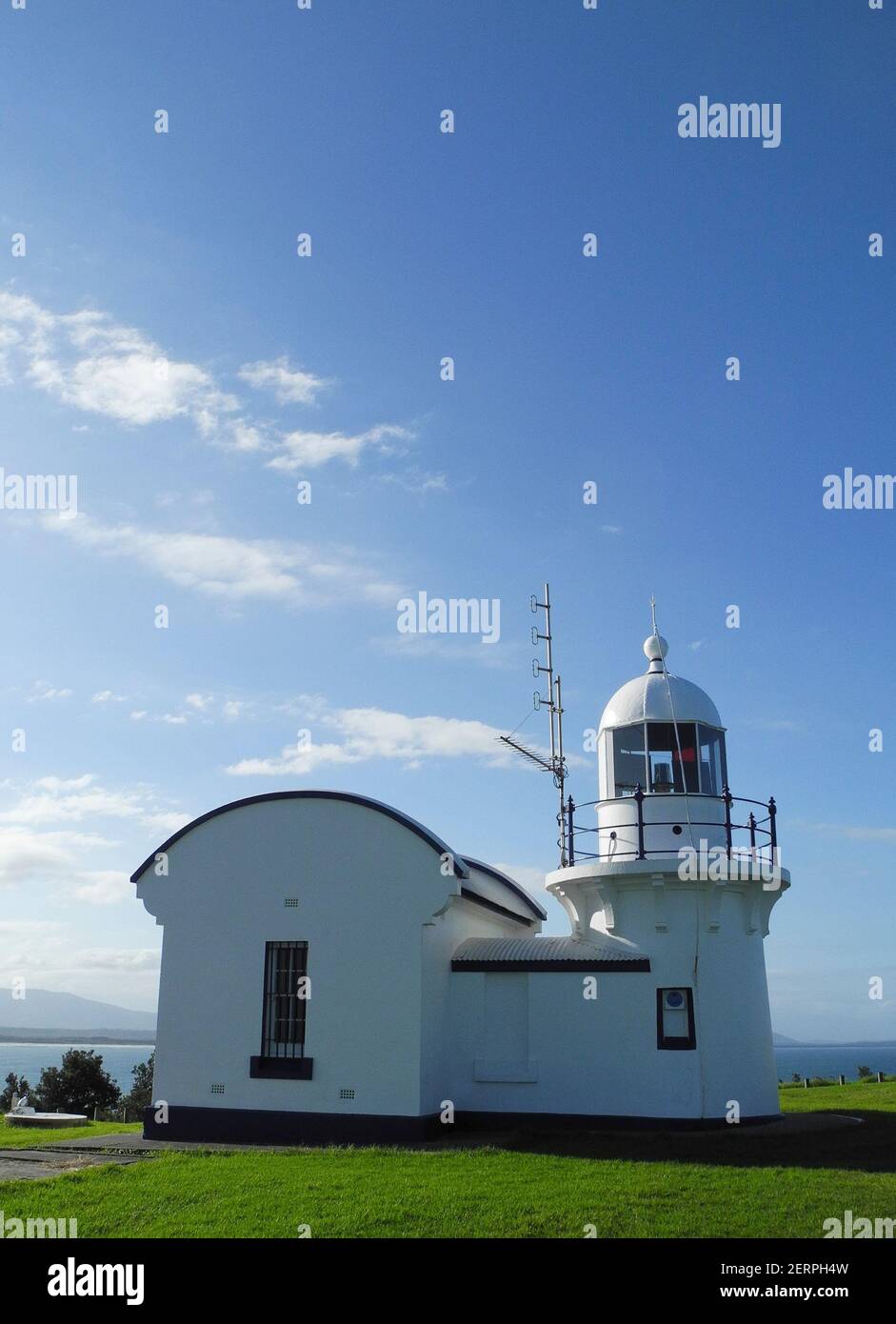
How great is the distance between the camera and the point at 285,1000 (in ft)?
57.1

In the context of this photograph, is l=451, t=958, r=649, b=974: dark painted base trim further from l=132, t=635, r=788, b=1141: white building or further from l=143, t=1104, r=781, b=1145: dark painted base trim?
l=143, t=1104, r=781, b=1145: dark painted base trim

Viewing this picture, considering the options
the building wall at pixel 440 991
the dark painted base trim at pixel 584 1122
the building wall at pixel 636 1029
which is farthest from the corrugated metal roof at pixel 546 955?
the dark painted base trim at pixel 584 1122

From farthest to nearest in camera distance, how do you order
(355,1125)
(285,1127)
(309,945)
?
(309,945)
(285,1127)
(355,1125)

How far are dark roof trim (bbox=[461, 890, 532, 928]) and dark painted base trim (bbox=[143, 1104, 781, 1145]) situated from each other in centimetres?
340

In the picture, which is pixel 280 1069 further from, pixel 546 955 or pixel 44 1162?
pixel 546 955

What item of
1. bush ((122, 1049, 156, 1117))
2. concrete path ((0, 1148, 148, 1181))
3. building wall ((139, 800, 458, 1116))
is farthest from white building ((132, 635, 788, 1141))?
bush ((122, 1049, 156, 1117))

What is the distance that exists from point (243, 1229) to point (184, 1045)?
844 centimetres

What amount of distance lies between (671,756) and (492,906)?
14.2 feet

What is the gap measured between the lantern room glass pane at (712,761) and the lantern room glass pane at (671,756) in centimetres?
17

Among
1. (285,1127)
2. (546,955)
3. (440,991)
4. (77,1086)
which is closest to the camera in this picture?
(285,1127)

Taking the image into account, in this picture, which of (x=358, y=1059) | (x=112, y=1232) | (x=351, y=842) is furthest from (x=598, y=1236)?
(x=351, y=842)

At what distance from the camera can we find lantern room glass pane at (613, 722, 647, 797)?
18.8m

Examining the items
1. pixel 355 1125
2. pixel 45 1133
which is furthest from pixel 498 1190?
pixel 45 1133
